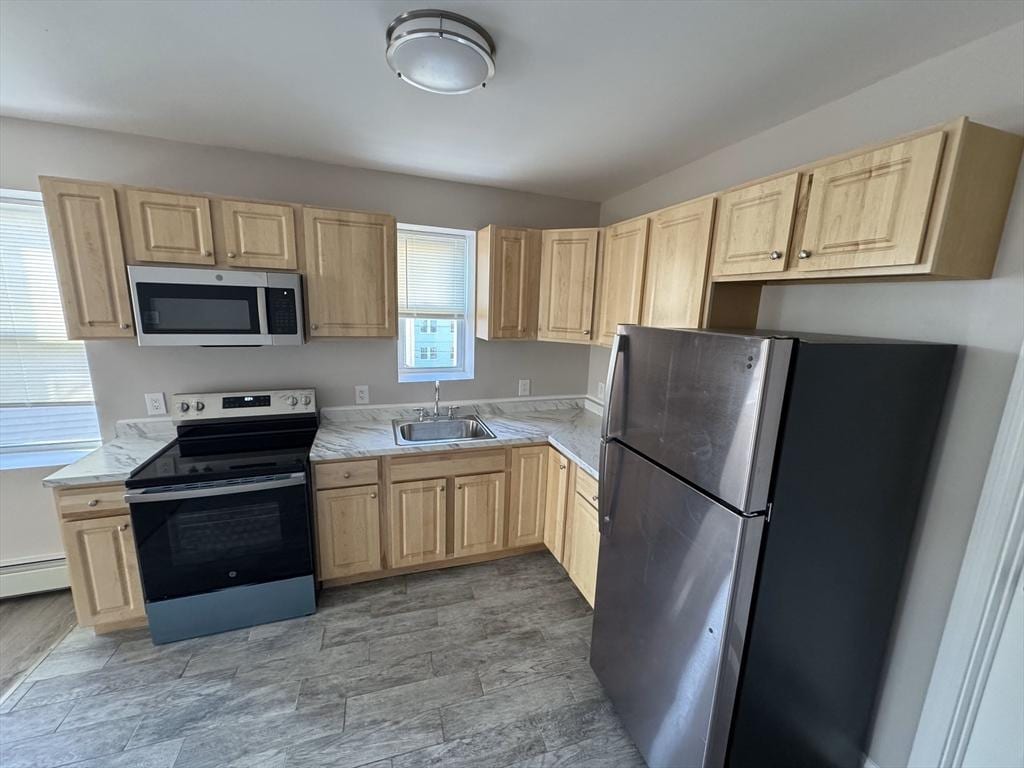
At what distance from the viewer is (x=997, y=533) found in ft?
3.71

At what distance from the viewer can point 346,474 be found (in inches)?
87.4

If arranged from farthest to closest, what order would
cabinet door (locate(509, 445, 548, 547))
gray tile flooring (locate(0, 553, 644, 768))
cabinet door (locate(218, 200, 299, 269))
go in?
cabinet door (locate(509, 445, 548, 547)), cabinet door (locate(218, 200, 299, 269)), gray tile flooring (locate(0, 553, 644, 768))

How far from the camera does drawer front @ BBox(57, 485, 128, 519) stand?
1.80 metres

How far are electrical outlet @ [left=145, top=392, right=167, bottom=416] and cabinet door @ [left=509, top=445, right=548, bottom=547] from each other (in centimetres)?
208

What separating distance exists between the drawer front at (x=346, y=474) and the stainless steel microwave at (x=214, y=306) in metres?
Answer: 0.72

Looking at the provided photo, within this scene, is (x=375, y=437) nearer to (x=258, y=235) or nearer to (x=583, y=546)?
(x=258, y=235)

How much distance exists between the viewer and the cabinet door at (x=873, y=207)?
104 cm

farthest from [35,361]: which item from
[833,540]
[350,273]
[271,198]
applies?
[833,540]

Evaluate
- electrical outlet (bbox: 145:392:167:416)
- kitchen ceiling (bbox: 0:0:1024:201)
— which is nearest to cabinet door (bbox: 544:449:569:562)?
kitchen ceiling (bbox: 0:0:1024:201)

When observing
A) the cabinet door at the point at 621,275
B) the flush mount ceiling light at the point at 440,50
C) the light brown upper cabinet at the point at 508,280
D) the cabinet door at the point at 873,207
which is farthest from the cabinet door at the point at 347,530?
the cabinet door at the point at 873,207

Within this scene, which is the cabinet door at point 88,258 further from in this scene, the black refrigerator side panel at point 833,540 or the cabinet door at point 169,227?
the black refrigerator side panel at point 833,540

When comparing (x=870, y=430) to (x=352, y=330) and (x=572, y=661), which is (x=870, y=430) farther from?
(x=352, y=330)

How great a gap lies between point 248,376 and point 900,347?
9.86 ft

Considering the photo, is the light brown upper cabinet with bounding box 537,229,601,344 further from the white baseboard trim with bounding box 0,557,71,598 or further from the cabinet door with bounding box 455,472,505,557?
the white baseboard trim with bounding box 0,557,71,598
